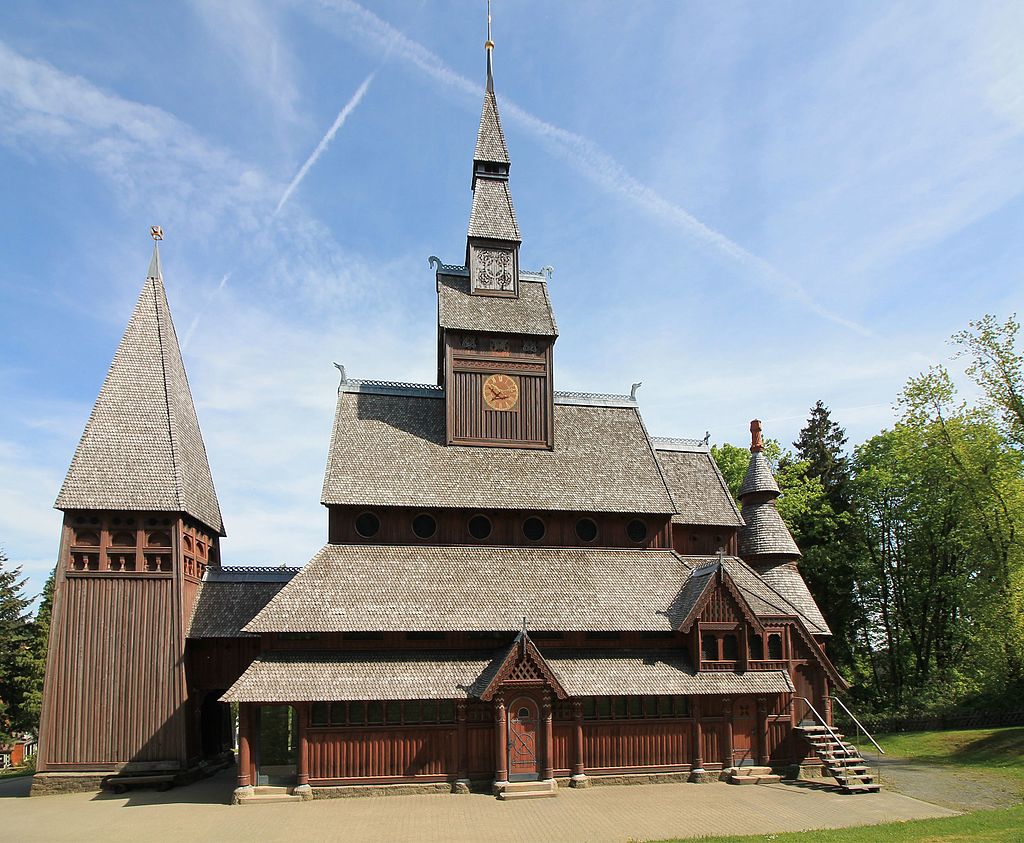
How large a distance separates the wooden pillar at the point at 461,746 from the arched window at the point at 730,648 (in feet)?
28.4

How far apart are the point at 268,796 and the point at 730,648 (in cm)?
1478

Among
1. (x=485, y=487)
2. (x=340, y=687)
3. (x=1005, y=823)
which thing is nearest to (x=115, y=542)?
(x=340, y=687)

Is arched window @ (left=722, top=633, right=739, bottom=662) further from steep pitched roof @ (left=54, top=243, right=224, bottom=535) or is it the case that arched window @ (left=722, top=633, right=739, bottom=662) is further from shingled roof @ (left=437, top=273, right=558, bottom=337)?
Result: steep pitched roof @ (left=54, top=243, right=224, bottom=535)

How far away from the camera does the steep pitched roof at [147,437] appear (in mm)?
25953

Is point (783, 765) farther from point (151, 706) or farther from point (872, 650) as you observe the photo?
point (872, 650)

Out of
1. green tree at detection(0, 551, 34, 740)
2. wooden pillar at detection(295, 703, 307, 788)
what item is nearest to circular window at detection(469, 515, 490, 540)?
wooden pillar at detection(295, 703, 307, 788)

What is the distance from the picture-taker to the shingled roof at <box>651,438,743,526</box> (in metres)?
30.8

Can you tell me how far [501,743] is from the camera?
22.4 meters

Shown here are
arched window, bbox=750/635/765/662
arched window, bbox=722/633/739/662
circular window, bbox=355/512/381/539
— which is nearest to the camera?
arched window, bbox=722/633/739/662

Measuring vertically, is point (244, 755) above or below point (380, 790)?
above

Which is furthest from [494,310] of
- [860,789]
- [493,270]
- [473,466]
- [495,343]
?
[860,789]

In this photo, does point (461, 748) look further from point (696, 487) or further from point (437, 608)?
point (696, 487)

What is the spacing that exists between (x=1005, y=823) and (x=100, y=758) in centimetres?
2520

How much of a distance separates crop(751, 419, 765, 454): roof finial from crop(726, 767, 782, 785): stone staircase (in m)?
13.8
